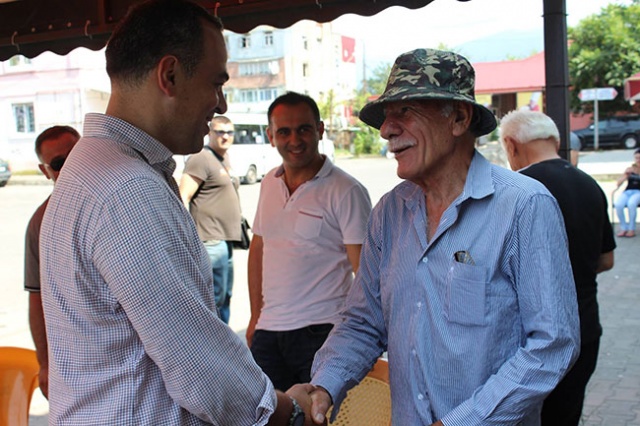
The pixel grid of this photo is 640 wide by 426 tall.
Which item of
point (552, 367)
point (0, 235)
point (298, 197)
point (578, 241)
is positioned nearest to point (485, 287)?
point (552, 367)

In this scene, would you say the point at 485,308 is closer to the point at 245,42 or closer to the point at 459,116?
the point at 459,116

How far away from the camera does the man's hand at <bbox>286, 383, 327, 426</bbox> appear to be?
2.01 m

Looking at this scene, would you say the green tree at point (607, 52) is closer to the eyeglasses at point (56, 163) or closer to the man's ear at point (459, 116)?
the eyeglasses at point (56, 163)

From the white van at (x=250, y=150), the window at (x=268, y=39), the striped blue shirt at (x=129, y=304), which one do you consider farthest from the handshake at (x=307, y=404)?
the window at (x=268, y=39)

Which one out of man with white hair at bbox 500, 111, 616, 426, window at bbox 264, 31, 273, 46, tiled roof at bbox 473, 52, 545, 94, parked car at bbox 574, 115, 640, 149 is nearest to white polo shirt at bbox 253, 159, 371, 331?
man with white hair at bbox 500, 111, 616, 426

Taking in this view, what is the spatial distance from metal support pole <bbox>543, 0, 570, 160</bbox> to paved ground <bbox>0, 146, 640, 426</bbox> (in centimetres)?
220

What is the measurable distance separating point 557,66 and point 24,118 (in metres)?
33.6

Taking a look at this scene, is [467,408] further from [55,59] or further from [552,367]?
[55,59]

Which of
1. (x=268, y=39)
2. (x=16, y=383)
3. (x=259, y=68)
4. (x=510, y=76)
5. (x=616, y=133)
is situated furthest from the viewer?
(x=259, y=68)

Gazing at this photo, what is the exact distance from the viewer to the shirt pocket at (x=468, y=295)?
1856 mm

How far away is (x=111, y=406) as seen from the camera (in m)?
1.60

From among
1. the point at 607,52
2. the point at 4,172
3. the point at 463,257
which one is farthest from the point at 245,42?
the point at 463,257

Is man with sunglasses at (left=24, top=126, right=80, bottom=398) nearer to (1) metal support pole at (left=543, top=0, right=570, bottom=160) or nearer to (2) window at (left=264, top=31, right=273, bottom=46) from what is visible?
(1) metal support pole at (left=543, top=0, right=570, bottom=160)

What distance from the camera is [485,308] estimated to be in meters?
1.86
